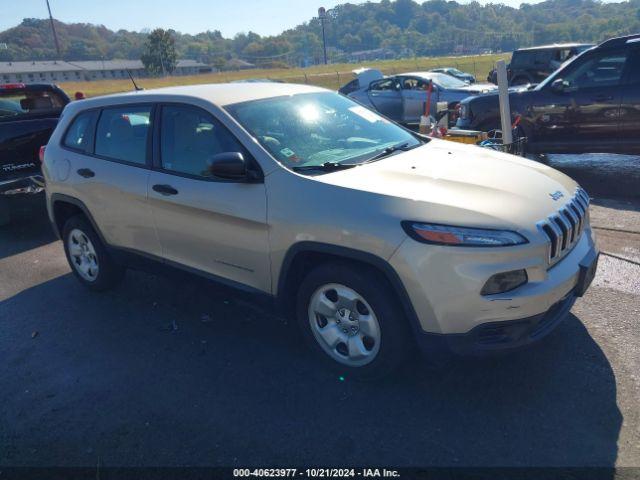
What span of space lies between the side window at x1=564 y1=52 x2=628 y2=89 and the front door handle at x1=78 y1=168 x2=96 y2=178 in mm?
6581

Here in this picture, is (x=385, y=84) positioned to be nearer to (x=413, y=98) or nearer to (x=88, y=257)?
(x=413, y=98)

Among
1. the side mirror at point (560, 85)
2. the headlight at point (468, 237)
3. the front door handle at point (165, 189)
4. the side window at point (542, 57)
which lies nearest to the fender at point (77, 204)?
the front door handle at point (165, 189)

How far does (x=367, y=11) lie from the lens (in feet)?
584

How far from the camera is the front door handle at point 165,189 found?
3678 mm

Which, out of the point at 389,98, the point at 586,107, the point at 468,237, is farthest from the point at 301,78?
the point at 468,237

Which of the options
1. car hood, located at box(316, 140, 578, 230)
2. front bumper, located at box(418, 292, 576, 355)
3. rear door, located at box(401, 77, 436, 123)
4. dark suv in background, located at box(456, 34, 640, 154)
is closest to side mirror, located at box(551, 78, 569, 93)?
dark suv in background, located at box(456, 34, 640, 154)

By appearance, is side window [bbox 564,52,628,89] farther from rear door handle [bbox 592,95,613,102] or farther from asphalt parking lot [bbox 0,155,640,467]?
asphalt parking lot [bbox 0,155,640,467]

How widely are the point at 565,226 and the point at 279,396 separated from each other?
76.0 inches

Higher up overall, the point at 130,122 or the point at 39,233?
the point at 130,122

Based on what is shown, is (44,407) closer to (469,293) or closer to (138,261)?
(138,261)

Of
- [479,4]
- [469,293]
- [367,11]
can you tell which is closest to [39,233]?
[469,293]

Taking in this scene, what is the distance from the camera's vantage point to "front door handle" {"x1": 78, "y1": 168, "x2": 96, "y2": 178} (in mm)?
4364

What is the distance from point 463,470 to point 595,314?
6.35ft

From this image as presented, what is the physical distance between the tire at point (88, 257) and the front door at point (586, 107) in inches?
248
